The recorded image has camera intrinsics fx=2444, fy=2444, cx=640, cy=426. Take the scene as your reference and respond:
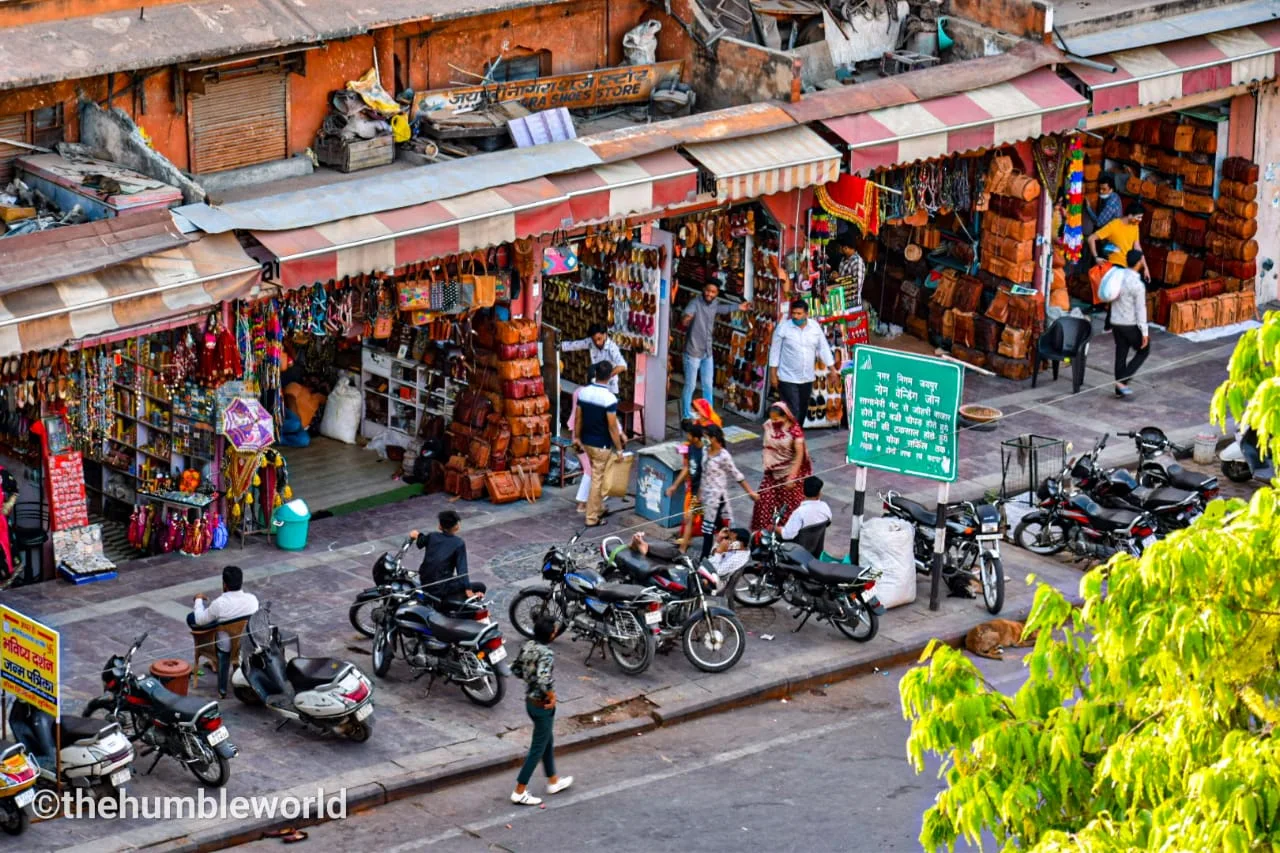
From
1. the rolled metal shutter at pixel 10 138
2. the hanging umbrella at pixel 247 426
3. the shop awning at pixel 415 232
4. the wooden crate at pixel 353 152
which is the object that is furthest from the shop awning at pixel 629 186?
the rolled metal shutter at pixel 10 138

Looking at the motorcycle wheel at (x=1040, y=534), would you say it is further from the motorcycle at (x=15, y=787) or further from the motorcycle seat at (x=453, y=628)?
the motorcycle at (x=15, y=787)

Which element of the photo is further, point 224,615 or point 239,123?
point 239,123

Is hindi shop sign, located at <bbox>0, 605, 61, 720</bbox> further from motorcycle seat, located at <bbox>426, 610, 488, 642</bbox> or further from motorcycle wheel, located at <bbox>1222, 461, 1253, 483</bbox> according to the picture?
motorcycle wheel, located at <bbox>1222, 461, 1253, 483</bbox>

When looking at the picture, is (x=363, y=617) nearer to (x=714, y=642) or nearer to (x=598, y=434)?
(x=714, y=642)

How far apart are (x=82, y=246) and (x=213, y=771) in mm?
4854

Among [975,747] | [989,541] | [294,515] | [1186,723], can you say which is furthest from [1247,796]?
[294,515]

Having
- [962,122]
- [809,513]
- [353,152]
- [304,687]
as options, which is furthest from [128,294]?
[962,122]

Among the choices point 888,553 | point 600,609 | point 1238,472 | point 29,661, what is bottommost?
point 1238,472

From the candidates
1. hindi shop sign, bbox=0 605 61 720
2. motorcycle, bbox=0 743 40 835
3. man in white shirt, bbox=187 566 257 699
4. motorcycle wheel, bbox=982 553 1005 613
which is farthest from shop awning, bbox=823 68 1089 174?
motorcycle, bbox=0 743 40 835

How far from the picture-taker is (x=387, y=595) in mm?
18812

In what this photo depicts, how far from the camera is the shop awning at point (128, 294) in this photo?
18.9 metres

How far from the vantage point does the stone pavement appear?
Answer: 17.3m

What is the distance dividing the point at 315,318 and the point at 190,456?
5.47 ft

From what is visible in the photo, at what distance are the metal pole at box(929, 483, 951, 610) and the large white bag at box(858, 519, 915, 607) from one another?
0.21m
